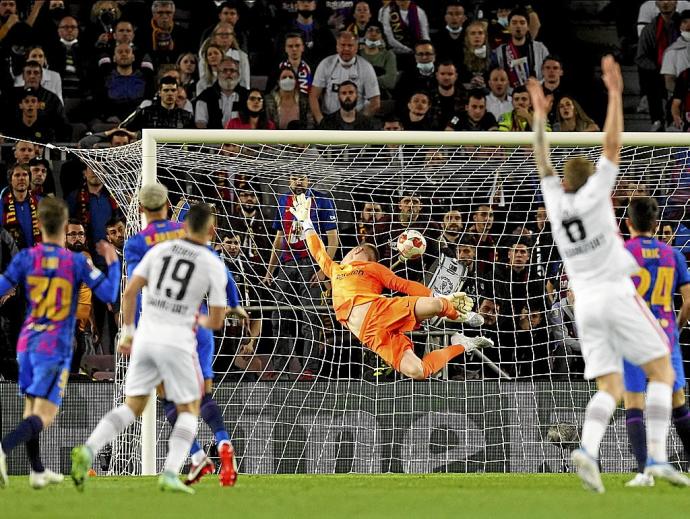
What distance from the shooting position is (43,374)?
8.19 m

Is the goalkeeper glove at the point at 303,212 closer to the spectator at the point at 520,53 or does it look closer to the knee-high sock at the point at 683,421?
the knee-high sock at the point at 683,421

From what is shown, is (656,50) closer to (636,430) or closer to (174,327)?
(636,430)

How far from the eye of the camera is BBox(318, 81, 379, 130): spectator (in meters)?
15.2

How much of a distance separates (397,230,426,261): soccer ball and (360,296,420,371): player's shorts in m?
0.45

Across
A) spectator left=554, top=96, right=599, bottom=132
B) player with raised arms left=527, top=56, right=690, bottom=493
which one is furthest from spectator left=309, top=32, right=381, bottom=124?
player with raised arms left=527, top=56, right=690, bottom=493

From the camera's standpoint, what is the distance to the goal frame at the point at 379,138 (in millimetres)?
10930

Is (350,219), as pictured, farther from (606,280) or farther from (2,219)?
(606,280)

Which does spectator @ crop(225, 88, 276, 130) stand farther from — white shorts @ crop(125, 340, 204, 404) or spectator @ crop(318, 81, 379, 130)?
white shorts @ crop(125, 340, 204, 404)

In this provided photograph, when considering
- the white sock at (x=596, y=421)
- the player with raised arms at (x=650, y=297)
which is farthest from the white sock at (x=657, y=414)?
the player with raised arms at (x=650, y=297)

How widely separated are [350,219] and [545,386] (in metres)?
2.66

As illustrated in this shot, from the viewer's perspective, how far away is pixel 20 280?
823 centimetres

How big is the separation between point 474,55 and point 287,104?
113 inches

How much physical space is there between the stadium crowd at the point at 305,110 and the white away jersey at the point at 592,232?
452 cm

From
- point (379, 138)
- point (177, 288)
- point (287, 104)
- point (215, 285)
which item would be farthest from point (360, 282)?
point (287, 104)
